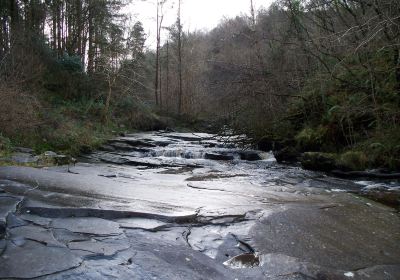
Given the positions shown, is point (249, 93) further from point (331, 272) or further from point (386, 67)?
point (331, 272)

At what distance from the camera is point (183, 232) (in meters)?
4.05

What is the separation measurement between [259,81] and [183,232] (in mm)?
10786

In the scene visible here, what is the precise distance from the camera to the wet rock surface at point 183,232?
10.0 ft

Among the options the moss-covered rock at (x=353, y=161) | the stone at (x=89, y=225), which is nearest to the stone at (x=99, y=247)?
the stone at (x=89, y=225)

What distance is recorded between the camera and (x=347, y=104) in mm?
10734

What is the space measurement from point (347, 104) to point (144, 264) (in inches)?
366

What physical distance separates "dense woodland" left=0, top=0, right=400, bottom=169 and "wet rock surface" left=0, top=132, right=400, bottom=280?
12.4 feet

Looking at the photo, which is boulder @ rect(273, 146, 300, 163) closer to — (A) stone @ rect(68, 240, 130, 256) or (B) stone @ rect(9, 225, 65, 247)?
(A) stone @ rect(68, 240, 130, 256)

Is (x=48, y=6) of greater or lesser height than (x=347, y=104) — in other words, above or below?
above

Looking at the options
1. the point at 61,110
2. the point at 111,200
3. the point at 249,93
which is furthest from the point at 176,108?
the point at 111,200

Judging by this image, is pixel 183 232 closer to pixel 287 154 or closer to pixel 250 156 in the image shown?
pixel 287 154

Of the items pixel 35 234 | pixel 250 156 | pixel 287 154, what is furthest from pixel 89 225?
pixel 250 156

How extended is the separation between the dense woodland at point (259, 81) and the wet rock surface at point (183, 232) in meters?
3.78

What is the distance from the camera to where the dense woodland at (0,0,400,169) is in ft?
32.8
